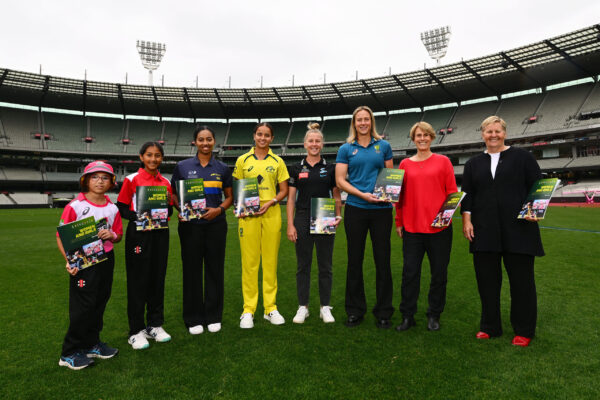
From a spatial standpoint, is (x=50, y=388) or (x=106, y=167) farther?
(x=106, y=167)


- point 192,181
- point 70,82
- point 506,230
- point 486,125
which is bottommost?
point 506,230

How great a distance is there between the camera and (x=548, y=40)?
83.9ft

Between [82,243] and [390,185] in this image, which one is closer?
[82,243]

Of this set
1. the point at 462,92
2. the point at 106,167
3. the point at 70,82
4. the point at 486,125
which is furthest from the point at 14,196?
the point at 462,92

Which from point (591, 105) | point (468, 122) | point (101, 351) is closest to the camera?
point (101, 351)

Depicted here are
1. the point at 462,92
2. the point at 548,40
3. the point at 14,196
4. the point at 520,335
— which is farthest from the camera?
the point at 462,92

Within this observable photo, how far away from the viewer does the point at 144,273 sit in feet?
10.2

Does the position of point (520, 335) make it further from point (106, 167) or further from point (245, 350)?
point (106, 167)

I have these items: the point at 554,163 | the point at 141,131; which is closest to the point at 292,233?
the point at 554,163

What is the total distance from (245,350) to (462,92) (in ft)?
132

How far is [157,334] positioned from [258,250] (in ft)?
4.18

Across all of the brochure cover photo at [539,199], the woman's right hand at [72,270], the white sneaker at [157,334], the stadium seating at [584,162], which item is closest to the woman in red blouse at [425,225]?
the brochure cover photo at [539,199]

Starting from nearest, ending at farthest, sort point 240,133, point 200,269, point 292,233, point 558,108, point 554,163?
point 200,269 < point 292,233 < point 554,163 < point 558,108 < point 240,133

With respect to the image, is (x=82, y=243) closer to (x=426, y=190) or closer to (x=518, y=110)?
(x=426, y=190)
